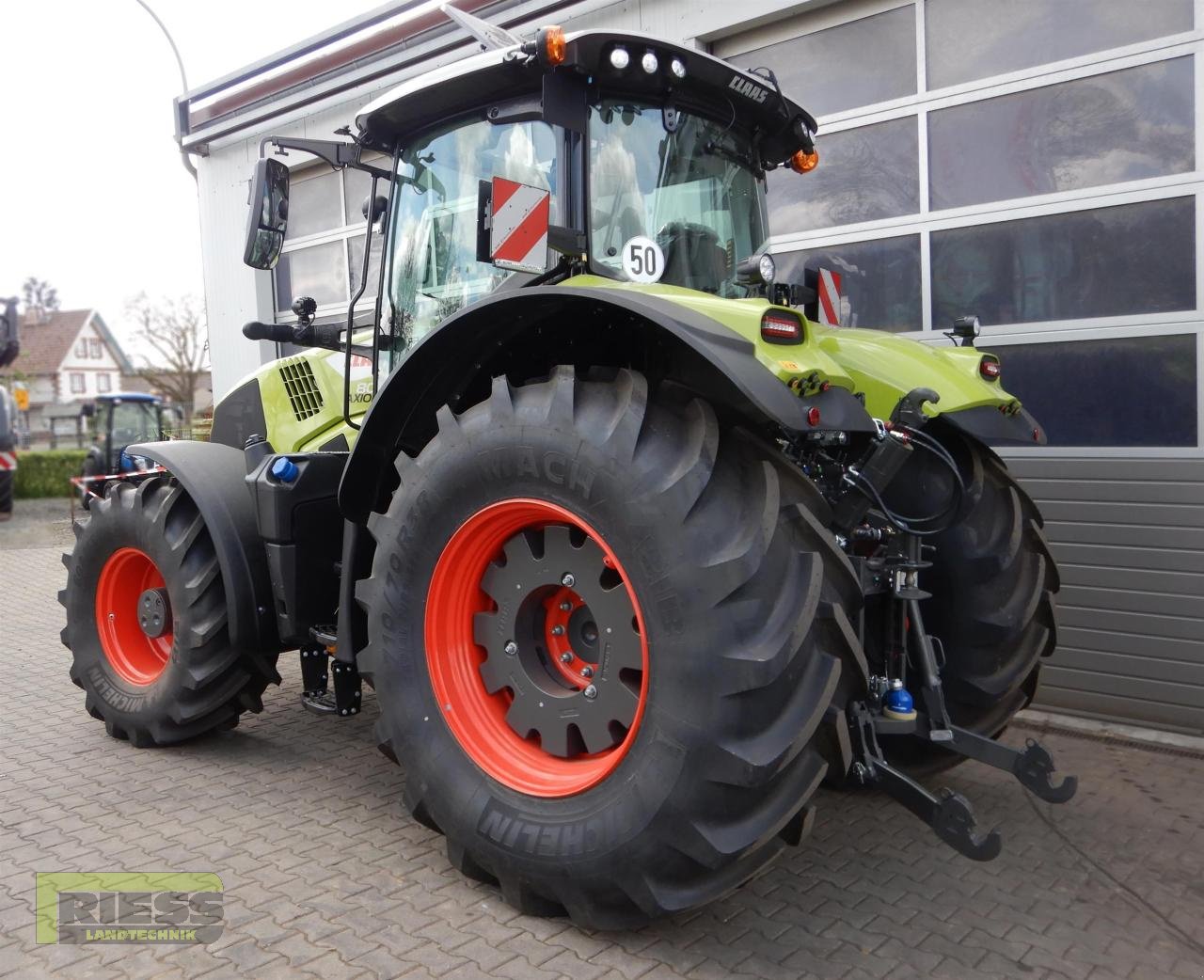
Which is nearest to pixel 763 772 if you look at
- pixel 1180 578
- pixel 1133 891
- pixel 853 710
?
pixel 853 710

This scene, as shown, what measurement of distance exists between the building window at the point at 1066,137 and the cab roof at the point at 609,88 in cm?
174

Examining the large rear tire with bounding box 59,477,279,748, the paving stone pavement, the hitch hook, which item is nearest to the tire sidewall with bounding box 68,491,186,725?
the large rear tire with bounding box 59,477,279,748

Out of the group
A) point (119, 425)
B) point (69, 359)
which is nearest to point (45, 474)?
point (119, 425)

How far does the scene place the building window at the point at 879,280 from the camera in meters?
5.45

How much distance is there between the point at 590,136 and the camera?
10.4ft

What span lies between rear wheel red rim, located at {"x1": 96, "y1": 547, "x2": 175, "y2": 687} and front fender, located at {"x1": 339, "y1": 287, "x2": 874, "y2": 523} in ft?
5.65

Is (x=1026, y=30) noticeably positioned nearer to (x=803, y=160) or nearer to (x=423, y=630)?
(x=803, y=160)

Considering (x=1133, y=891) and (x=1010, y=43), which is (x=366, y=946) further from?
(x=1010, y=43)

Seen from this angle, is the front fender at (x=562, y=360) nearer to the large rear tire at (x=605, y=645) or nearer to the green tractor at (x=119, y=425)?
the large rear tire at (x=605, y=645)

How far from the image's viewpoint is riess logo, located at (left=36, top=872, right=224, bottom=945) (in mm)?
2740

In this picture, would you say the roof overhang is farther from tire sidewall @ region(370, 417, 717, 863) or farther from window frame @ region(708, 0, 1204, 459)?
tire sidewall @ region(370, 417, 717, 863)

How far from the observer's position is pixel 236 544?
3990 millimetres

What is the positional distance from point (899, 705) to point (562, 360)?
1.52m

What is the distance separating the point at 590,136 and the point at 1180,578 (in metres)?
3.41
